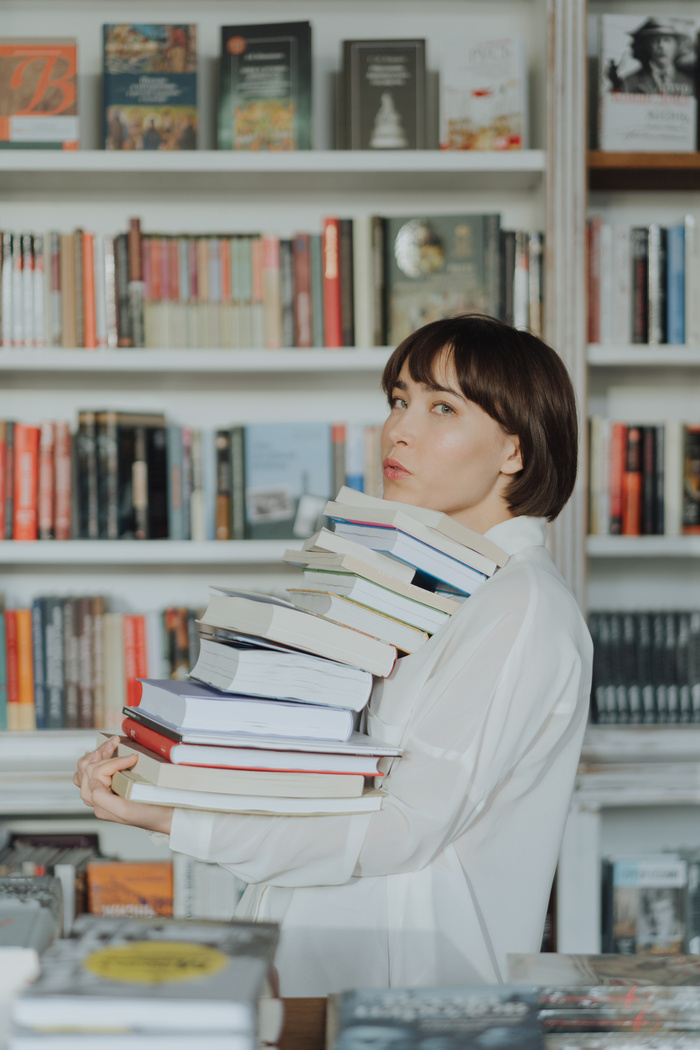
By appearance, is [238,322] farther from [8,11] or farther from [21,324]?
[8,11]

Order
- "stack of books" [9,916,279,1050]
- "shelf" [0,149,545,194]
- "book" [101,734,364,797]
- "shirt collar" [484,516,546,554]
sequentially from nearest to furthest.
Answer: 1. "stack of books" [9,916,279,1050]
2. "book" [101,734,364,797]
3. "shirt collar" [484,516,546,554]
4. "shelf" [0,149,545,194]

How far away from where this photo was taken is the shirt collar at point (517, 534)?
107 cm

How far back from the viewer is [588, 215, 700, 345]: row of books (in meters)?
2.03

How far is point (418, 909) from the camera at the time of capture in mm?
925

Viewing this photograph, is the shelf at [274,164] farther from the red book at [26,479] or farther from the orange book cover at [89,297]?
the red book at [26,479]

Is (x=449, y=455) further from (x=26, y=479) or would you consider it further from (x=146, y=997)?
(x=26, y=479)

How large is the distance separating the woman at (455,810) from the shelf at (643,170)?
1147mm

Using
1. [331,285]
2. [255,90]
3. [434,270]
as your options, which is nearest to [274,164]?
[255,90]

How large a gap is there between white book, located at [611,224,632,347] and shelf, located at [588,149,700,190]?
134 millimetres

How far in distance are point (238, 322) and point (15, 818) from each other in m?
1.31

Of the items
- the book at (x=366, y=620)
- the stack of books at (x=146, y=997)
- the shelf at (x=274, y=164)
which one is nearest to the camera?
the stack of books at (x=146, y=997)

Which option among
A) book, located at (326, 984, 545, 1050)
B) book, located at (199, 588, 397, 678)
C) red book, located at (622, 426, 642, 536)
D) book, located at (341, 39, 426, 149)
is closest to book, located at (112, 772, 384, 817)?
book, located at (199, 588, 397, 678)

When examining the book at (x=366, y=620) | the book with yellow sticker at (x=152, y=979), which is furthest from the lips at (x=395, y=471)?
the book with yellow sticker at (x=152, y=979)

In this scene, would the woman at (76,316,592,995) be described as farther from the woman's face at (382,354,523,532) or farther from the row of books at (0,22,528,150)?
the row of books at (0,22,528,150)
